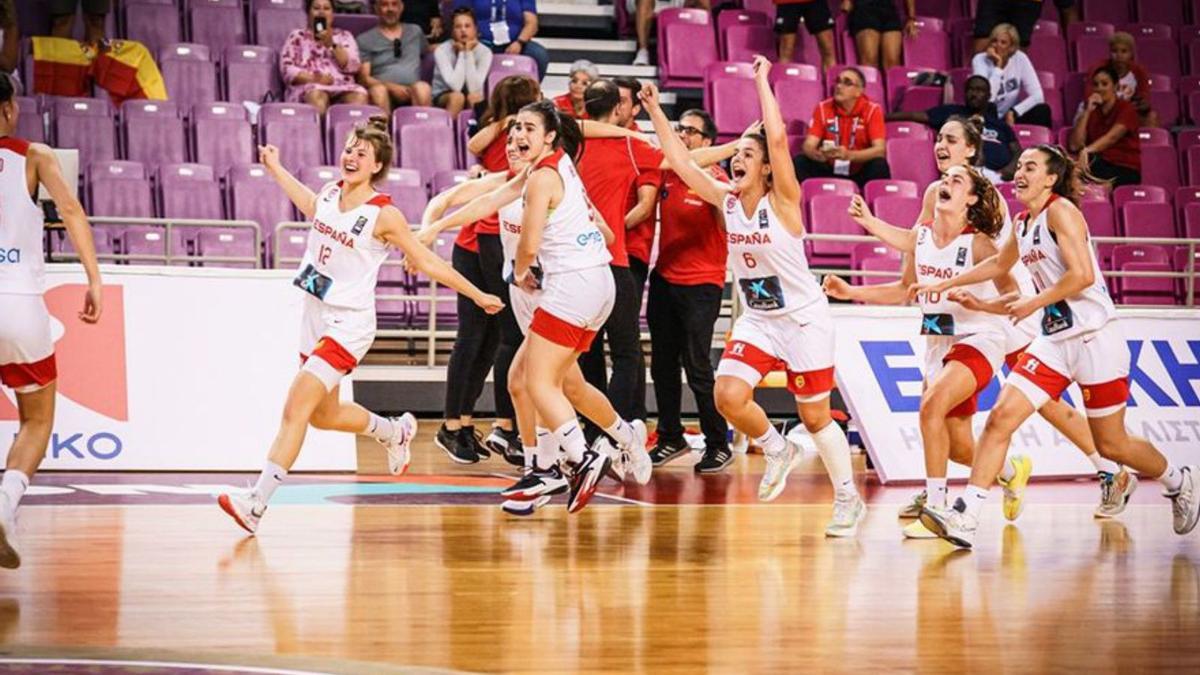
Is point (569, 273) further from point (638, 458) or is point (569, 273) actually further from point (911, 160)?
point (911, 160)

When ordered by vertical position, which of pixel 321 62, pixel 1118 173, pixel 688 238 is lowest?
pixel 688 238

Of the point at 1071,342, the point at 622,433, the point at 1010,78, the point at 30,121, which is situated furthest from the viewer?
the point at 1010,78

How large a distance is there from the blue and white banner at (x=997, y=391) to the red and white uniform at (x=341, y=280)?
3.79 m

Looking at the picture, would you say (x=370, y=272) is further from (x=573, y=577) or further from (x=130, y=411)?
(x=130, y=411)

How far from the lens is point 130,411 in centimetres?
940

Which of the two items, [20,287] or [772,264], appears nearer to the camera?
[20,287]

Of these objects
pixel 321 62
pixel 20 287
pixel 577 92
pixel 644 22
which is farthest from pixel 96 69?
pixel 20 287

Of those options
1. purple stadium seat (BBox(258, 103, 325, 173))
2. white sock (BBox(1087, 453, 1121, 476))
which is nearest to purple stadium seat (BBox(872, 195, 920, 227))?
purple stadium seat (BBox(258, 103, 325, 173))

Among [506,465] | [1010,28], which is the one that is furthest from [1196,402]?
[1010,28]

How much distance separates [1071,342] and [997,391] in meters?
3.12

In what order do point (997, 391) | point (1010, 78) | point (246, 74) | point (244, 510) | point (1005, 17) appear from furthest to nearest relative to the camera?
1. point (1005, 17)
2. point (1010, 78)
3. point (246, 74)
4. point (997, 391)
5. point (244, 510)

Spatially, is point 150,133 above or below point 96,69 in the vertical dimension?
below

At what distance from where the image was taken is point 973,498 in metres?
7.34

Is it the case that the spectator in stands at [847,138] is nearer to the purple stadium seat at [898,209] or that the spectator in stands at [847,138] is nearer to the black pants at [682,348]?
the purple stadium seat at [898,209]
